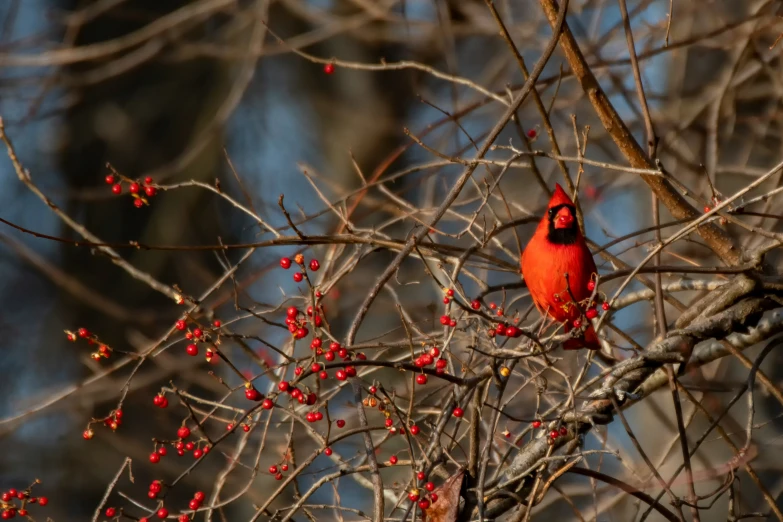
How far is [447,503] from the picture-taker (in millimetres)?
1911

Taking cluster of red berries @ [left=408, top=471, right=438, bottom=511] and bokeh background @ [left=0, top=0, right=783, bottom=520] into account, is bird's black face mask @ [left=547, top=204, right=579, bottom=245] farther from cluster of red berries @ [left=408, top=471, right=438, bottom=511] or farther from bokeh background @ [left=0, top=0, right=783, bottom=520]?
bokeh background @ [left=0, top=0, right=783, bottom=520]

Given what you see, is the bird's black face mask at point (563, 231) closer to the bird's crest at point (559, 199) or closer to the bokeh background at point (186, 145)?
the bird's crest at point (559, 199)

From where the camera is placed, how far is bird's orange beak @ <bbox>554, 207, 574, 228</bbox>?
232cm

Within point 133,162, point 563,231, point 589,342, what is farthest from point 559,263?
point 133,162

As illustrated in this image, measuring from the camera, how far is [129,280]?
704 centimetres

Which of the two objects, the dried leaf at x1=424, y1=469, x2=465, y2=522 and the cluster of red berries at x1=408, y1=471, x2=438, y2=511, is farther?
the dried leaf at x1=424, y1=469, x2=465, y2=522

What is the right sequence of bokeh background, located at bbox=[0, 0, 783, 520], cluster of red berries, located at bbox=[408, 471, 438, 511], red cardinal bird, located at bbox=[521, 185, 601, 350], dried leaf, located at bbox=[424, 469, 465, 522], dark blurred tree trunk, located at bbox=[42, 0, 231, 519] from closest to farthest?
cluster of red berries, located at bbox=[408, 471, 438, 511]
dried leaf, located at bbox=[424, 469, 465, 522]
red cardinal bird, located at bbox=[521, 185, 601, 350]
bokeh background, located at bbox=[0, 0, 783, 520]
dark blurred tree trunk, located at bbox=[42, 0, 231, 519]

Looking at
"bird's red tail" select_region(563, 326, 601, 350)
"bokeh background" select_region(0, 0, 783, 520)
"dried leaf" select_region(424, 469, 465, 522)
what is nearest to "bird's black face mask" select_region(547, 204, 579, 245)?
"bird's red tail" select_region(563, 326, 601, 350)

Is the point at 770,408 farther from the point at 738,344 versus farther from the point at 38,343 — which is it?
the point at 38,343

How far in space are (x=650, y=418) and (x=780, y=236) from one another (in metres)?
2.94

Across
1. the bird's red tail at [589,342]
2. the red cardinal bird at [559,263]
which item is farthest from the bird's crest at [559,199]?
the bird's red tail at [589,342]

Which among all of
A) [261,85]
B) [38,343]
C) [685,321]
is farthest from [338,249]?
[38,343]

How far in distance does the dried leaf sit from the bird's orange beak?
0.72m

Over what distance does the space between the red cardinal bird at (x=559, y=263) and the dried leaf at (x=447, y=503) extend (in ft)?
1.74
